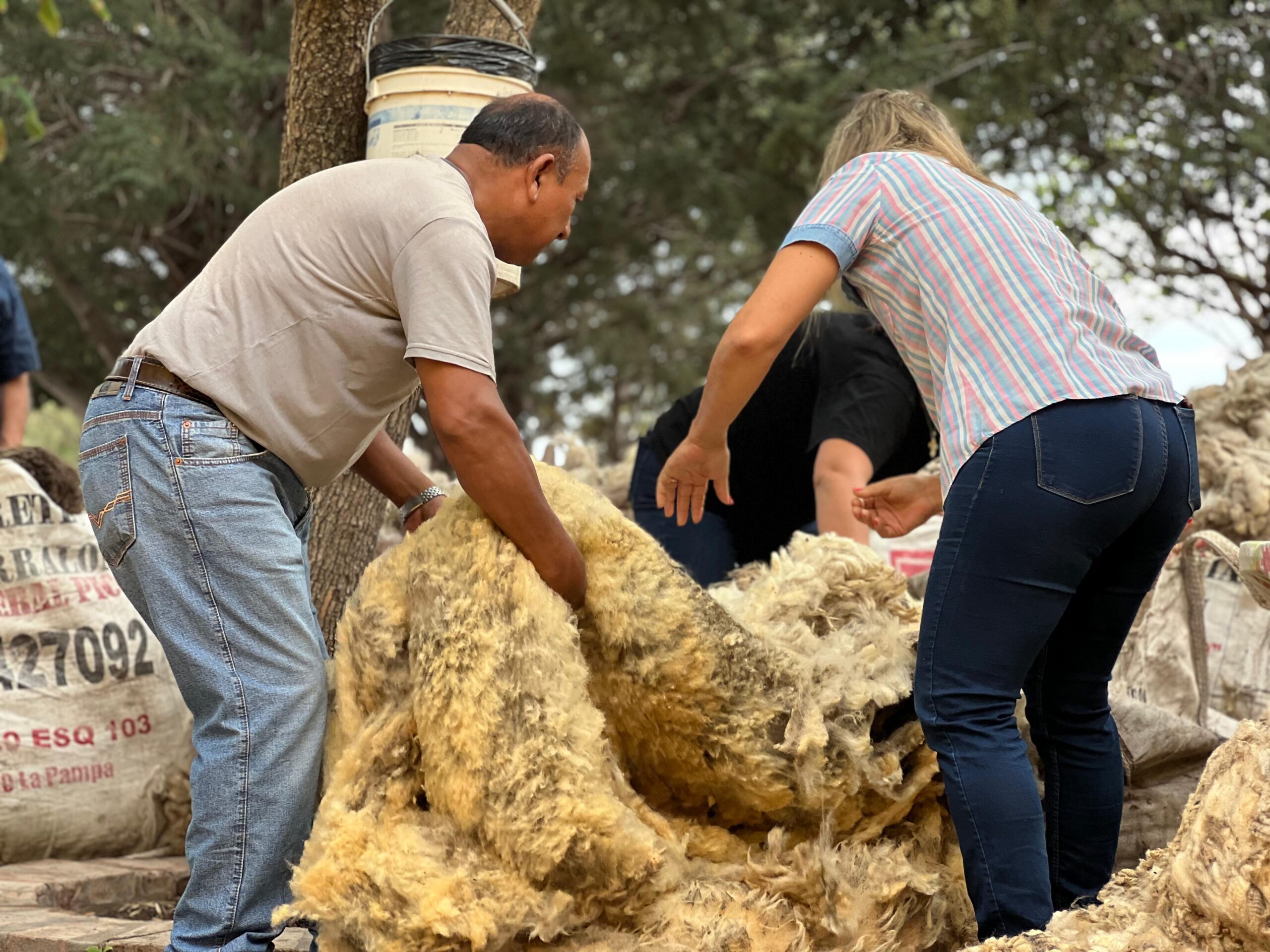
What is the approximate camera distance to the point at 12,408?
4.38 m

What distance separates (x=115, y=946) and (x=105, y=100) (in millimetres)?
7245

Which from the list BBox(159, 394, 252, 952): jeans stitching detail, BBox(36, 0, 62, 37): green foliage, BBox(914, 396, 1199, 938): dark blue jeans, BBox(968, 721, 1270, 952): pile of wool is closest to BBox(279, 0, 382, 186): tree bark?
BBox(36, 0, 62, 37): green foliage

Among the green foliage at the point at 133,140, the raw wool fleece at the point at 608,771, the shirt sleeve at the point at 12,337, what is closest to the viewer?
the raw wool fleece at the point at 608,771

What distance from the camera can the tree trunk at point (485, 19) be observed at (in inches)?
143

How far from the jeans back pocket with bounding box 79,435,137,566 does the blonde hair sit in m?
1.45

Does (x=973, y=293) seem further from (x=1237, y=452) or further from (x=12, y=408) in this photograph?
(x=12, y=408)

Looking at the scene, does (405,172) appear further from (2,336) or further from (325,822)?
(2,336)

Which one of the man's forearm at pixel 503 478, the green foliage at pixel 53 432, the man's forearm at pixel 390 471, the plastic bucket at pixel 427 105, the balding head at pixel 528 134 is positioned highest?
the plastic bucket at pixel 427 105

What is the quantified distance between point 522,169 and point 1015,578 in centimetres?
110

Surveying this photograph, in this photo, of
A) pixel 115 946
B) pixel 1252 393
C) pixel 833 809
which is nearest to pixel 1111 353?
pixel 833 809

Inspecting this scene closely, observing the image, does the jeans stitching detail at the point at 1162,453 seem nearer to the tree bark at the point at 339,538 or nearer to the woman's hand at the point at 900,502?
the woman's hand at the point at 900,502

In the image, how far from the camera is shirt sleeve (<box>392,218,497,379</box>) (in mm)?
2020

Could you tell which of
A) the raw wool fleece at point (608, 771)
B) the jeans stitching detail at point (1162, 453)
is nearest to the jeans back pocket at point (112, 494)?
the raw wool fleece at point (608, 771)

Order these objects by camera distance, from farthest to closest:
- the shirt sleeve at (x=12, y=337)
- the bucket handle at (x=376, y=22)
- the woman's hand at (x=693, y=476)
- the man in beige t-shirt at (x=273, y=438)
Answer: the shirt sleeve at (x=12, y=337), the bucket handle at (x=376, y=22), the woman's hand at (x=693, y=476), the man in beige t-shirt at (x=273, y=438)
